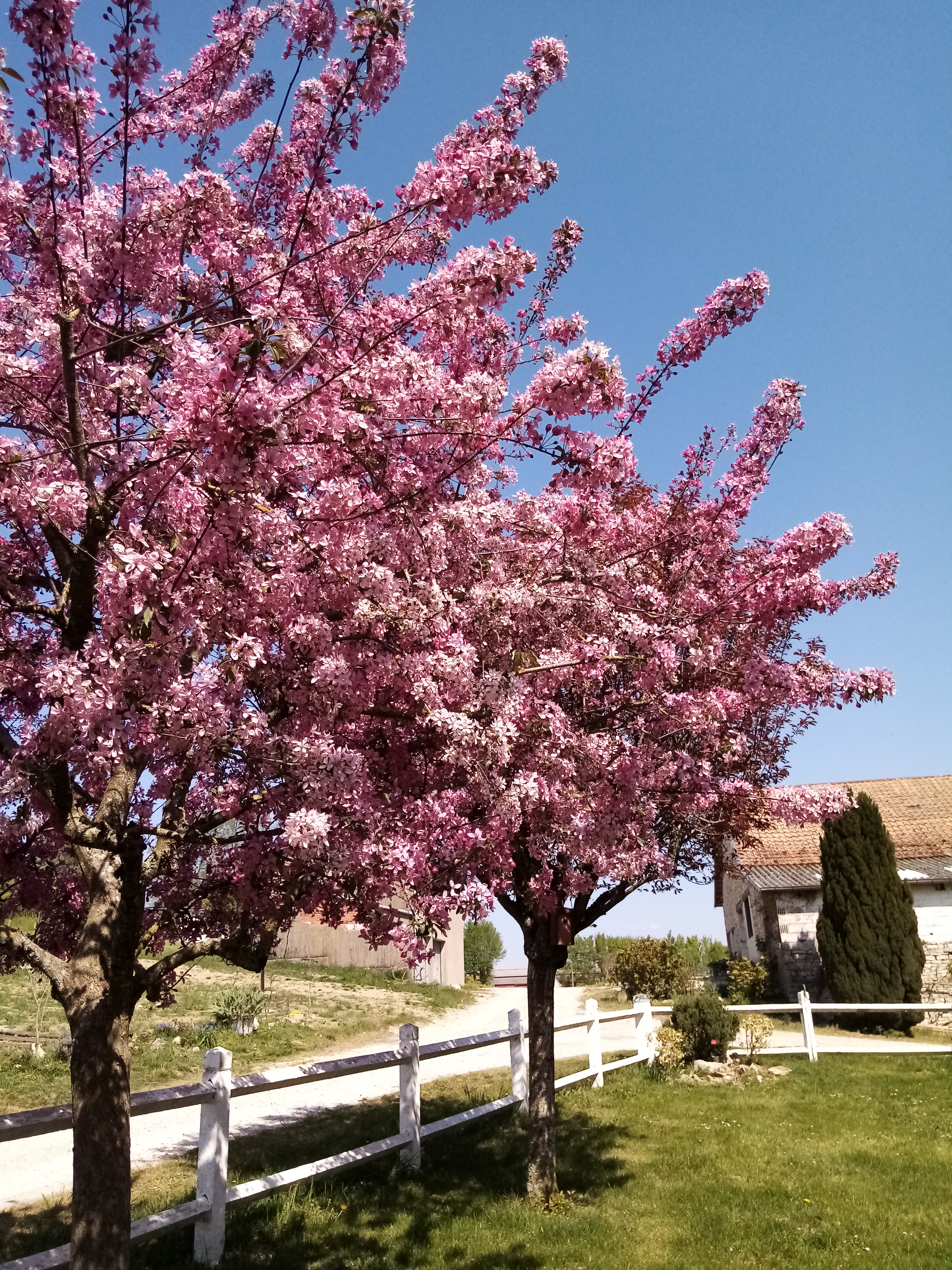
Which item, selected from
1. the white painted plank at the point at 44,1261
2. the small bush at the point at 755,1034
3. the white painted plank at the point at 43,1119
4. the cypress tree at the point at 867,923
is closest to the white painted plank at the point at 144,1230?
the white painted plank at the point at 44,1261

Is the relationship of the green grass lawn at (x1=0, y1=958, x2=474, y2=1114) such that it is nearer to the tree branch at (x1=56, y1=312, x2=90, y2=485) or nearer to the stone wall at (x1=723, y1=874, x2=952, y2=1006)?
the tree branch at (x1=56, y1=312, x2=90, y2=485)

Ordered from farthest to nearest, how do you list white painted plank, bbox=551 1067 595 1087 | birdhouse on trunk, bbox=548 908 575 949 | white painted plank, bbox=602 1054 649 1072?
white painted plank, bbox=602 1054 649 1072
white painted plank, bbox=551 1067 595 1087
birdhouse on trunk, bbox=548 908 575 949

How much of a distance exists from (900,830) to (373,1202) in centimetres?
2184

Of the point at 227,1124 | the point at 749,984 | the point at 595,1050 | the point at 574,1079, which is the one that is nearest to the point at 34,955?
the point at 227,1124

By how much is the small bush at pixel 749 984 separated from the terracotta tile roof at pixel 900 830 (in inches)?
102

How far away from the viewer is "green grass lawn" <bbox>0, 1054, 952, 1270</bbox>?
6980mm

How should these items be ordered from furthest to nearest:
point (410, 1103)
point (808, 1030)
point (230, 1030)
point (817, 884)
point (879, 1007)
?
point (817, 884), point (230, 1030), point (879, 1007), point (808, 1030), point (410, 1103)

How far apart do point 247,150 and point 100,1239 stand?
664cm

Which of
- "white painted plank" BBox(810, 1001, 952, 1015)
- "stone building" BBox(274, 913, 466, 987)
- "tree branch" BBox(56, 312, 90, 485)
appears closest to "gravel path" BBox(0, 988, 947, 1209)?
"white painted plank" BBox(810, 1001, 952, 1015)

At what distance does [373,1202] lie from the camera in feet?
26.7

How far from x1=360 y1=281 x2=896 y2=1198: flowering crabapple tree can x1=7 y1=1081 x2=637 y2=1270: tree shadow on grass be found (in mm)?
975

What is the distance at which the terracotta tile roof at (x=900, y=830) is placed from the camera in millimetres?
24609

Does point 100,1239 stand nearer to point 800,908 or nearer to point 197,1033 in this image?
point 197,1033

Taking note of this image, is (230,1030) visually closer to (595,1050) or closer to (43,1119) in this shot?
(595,1050)
